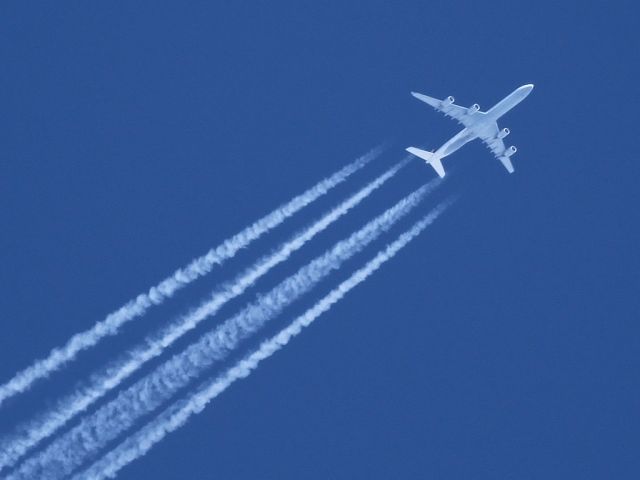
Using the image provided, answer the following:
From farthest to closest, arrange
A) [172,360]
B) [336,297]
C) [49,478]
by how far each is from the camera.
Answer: [336,297] < [172,360] < [49,478]

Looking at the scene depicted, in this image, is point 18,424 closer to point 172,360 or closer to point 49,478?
point 49,478

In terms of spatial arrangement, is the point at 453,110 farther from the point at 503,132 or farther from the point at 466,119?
the point at 503,132

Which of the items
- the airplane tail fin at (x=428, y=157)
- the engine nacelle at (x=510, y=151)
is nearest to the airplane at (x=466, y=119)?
the airplane tail fin at (x=428, y=157)

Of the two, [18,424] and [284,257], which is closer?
[18,424]

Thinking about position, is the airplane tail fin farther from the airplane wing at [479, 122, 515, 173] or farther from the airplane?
the airplane wing at [479, 122, 515, 173]

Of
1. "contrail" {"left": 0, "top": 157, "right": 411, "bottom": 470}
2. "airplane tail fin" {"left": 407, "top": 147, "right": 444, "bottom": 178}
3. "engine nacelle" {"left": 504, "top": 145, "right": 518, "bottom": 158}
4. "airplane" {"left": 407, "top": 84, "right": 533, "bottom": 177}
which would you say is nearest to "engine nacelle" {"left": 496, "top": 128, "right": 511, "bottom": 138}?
"airplane" {"left": 407, "top": 84, "right": 533, "bottom": 177}

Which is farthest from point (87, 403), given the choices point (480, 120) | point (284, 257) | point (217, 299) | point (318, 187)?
point (480, 120)

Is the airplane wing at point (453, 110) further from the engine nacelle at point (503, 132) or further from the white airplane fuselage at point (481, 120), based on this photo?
the engine nacelle at point (503, 132)
